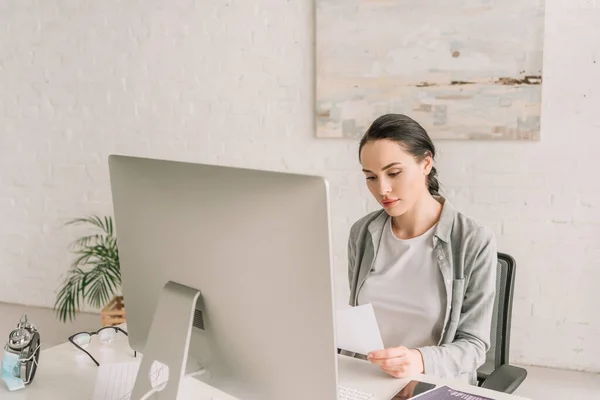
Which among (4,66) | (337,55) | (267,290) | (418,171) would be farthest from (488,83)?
(4,66)

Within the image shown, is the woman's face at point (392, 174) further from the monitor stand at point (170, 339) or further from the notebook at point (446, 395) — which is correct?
the monitor stand at point (170, 339)

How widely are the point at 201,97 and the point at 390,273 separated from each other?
1941 mm

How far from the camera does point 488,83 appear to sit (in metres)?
2.78

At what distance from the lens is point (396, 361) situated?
1368mm

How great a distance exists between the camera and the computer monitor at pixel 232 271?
0.91 m

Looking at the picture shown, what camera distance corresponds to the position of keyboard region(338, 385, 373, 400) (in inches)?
51.4

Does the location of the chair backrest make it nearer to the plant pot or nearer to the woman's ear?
the woman's ear

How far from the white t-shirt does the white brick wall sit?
1303mm

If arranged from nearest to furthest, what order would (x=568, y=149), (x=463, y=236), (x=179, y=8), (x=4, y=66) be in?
(x=463, y=236), (x=568, y=149), (x=179, y=8), (x=4, y=66)

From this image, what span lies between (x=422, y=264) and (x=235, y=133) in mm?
1823

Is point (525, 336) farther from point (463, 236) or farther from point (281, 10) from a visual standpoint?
point (281, 10)

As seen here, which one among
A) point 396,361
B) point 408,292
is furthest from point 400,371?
point 408,292

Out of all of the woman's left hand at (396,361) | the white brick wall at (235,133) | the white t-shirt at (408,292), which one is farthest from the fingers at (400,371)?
the white brick wall at (235,133)

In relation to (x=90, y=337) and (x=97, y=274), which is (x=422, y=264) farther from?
(x=97, y=274)
